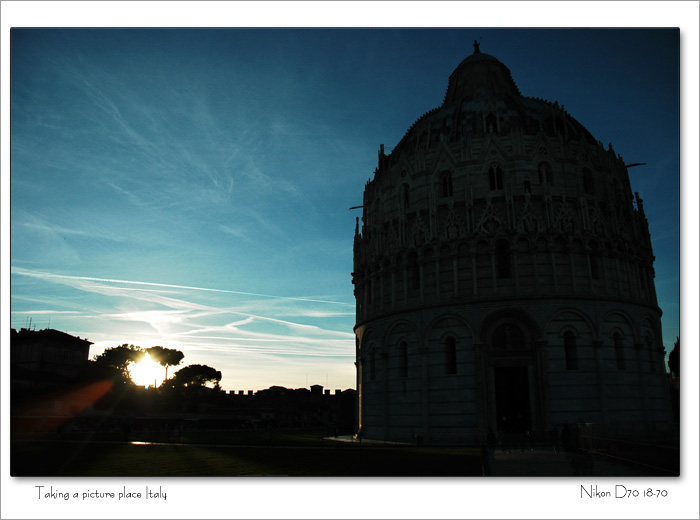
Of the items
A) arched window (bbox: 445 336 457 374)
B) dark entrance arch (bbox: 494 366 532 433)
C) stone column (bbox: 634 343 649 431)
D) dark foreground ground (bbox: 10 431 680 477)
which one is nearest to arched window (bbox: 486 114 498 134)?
arched window (bbox: 445 336 457 374)

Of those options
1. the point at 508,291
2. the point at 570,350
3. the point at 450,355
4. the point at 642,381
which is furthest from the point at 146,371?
the point at 642,381

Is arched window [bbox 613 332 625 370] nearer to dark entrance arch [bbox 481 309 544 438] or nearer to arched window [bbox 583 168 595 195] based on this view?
dark entrance arch [bbox 481 309 544 438]

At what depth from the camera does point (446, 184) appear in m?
28.4

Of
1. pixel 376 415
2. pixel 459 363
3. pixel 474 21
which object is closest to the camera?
pixel 474 21

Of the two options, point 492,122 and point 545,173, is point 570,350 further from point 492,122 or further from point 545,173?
point 492,122

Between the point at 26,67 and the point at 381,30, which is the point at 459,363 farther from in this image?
the point at 26,67

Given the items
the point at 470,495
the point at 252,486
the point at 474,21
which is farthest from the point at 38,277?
the point at 474,21

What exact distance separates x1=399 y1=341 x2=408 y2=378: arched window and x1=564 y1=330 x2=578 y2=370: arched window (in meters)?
7.59

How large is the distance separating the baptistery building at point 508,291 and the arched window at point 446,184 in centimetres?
6

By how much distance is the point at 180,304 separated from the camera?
15812mm

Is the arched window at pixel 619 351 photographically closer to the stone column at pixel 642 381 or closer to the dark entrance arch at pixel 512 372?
the stone column at pixel 642 381

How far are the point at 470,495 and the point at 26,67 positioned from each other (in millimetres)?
15569

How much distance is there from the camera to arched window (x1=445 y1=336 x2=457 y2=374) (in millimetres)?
25531

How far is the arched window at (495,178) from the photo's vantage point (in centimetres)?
2723
